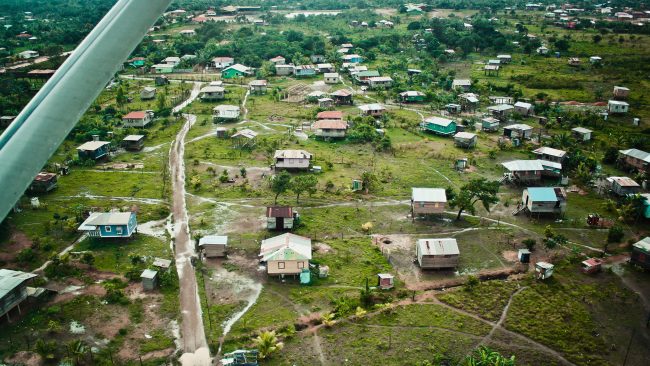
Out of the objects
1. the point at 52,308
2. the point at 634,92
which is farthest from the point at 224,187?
the point at 634,92

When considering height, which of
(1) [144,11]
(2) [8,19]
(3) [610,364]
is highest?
(1) [144,11]

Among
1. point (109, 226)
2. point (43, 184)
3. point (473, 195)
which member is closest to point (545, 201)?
point (473, 195)

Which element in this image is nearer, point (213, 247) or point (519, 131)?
point (213, 247)

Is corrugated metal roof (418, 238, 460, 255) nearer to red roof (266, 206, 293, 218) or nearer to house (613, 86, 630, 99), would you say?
red roof (266, 206, 293, 218)

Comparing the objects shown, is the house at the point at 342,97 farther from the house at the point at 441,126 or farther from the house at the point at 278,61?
the house at the point at 278,61

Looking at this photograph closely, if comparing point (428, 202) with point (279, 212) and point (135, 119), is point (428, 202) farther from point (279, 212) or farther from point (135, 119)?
point (135, 119)

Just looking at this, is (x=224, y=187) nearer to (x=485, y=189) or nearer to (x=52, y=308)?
(x=52, y=308)
